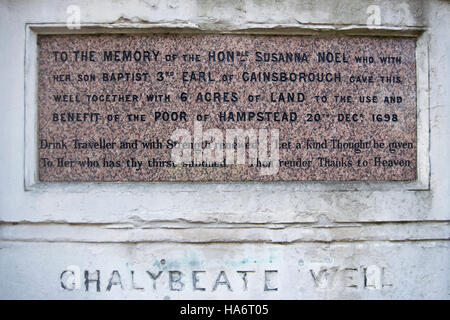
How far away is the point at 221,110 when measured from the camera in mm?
2619

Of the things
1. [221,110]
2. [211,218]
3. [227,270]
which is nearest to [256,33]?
[221,110]

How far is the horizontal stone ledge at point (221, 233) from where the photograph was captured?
2539mm

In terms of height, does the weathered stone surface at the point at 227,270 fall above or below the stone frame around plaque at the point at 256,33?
below

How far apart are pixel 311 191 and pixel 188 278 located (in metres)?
1.00

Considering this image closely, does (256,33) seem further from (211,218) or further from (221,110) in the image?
(211,218)

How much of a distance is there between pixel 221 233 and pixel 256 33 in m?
1.37

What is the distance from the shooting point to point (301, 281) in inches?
101

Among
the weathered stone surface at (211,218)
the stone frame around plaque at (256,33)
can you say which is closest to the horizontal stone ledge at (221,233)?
the weathered stone surface at (211,218)

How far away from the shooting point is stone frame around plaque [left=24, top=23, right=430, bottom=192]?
8.41 feet

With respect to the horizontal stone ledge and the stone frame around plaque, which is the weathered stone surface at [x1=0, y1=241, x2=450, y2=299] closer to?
the horizontal stone ledge

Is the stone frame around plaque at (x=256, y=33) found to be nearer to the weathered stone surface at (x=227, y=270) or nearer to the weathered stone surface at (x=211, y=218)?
the weathered stone surface at (x=211, y=218)

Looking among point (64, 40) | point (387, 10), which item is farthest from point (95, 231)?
point (387, 10)

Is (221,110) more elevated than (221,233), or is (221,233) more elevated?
(221,110)

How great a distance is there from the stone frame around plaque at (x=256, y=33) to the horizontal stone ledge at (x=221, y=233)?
0.85 feet
